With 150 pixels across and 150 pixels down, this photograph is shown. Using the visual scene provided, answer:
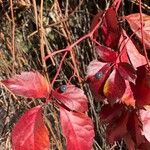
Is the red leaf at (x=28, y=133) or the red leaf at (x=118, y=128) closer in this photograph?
the red leaf at (x=28, y=133)

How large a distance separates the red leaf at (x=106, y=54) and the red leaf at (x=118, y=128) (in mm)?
130

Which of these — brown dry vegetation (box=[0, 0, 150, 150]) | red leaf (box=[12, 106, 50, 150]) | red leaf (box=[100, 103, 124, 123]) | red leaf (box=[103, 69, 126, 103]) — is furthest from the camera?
brown dry vegetation (box=[0, 0, 150, 150])

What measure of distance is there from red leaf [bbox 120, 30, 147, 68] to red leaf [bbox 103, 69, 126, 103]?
0.21 ft

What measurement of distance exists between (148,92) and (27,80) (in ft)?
0.81

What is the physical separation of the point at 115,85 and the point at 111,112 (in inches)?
4.9

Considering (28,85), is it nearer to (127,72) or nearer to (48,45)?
(127,72)

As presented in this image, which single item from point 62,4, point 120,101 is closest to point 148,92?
point 120,101

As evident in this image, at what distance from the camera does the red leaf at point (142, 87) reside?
822 millimetres

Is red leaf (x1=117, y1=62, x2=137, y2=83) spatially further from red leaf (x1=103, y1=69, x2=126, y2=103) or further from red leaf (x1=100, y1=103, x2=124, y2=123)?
red leaf (x1=100, y1=103, x2=124, y2=123)

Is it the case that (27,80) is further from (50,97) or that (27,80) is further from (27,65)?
(27,65)

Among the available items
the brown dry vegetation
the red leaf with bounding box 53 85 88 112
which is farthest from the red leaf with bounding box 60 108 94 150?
the brown dry vegetation

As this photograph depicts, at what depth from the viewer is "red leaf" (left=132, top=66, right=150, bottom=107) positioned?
822 mm

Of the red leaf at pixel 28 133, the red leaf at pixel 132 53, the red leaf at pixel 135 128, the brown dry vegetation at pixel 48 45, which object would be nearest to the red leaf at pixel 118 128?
the red leaf at pixel 135 128

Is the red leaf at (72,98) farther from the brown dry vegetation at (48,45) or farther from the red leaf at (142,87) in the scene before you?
the brown dry vegetation at (48,45)
